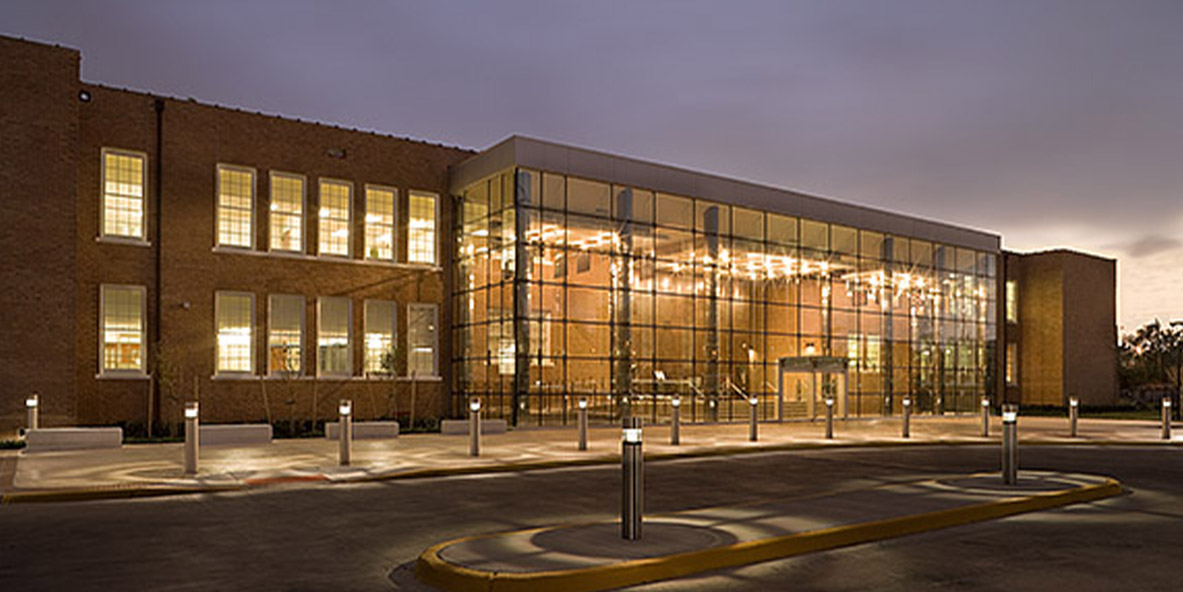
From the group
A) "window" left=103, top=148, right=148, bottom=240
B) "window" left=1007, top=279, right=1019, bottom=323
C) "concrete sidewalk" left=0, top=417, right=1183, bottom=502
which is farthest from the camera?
"window" left=1007, top=279, right=1019, bottom=323

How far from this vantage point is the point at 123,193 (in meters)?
27.1

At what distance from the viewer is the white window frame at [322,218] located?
100 feet

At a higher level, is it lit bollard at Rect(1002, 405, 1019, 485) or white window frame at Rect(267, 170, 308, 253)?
white window frame at Rect(267, 170, 308, 253)

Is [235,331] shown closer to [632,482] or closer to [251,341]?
[251,341]

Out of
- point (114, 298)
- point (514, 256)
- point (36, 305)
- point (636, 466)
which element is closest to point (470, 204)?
point (514, 256)

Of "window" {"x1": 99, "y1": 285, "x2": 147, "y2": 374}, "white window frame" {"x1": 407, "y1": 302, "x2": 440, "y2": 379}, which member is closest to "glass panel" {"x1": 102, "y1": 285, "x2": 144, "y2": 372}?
"window" {"x1": 99, "y1": 285, "x2": 147, "y2": 374}

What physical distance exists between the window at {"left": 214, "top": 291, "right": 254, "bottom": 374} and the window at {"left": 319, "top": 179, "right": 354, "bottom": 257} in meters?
3.04

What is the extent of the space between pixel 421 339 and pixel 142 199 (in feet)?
32.1

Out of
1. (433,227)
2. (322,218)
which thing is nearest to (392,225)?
(433,227)

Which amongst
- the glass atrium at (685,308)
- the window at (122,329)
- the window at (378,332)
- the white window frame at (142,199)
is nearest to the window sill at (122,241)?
the white window frame at (142,199)

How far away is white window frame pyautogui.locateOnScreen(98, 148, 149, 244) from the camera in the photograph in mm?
26719

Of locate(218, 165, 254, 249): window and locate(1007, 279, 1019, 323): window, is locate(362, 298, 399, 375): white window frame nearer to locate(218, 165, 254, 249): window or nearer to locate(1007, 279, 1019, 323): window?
locate(218, 165, 254, 249): window

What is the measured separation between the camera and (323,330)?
30.5 metres

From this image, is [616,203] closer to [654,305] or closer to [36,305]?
[654,305]
